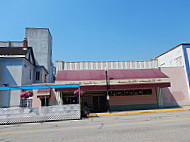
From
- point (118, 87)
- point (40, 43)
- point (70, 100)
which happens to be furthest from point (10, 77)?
point (40, 43)

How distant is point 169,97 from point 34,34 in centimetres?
2939

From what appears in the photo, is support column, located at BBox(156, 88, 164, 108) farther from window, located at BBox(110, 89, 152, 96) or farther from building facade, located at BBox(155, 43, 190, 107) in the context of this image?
window, located at BBox(110, 89, 152, 96)

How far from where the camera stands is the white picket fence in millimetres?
12250

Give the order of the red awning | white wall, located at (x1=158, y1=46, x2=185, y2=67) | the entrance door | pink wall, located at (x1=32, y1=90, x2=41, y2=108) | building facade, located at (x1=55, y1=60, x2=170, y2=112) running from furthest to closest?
white wall, located at (x1=158, y1=46, x2=185, y2=67), the entrance door, pink wall, located at (x1=32, y1=90, x2=41, y2=108), building facade, located at (x1=55, y1=60, x2=170, y2=112), the red awning

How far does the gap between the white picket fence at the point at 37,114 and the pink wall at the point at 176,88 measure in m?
13.2

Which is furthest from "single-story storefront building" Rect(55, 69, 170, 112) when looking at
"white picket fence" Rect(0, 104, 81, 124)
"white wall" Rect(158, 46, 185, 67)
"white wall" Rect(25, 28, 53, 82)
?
"white wall" Rect(25, 28, 53, 82)

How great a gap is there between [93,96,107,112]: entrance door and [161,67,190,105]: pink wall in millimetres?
8033

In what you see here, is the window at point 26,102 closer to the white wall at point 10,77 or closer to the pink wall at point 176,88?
the white wall at point 10,77

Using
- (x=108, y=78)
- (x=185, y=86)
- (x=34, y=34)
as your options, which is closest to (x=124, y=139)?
(x=108, y=78)

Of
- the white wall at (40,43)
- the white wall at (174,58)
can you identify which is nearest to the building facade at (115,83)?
the white wall at (174,58)

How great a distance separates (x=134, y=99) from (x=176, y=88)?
6.28 m

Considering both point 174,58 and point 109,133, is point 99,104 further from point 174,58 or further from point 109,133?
point 174,58

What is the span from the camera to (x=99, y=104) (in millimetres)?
19203

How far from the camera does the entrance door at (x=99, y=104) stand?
19.1 meters
